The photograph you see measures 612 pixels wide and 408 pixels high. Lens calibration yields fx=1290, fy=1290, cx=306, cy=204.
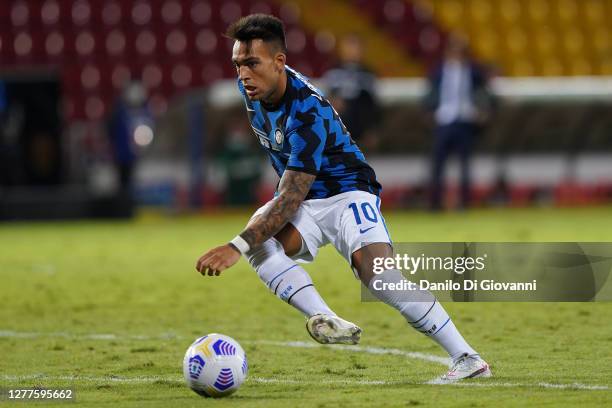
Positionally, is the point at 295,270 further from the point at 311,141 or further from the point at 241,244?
the point at 311,141

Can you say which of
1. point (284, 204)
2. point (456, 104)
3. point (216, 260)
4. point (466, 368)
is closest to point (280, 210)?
point (284, 204)

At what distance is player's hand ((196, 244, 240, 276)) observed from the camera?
16.6 feet

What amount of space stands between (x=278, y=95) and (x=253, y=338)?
2080 millimetres

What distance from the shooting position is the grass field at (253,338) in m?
5.32

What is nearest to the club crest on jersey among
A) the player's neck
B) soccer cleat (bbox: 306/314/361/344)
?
the player's neck

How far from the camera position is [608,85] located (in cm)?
2022

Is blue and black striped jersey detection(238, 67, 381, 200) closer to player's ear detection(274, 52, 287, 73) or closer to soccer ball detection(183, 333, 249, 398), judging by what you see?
player's ear detection(274, 52, 287, 73)

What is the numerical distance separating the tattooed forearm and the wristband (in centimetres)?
10

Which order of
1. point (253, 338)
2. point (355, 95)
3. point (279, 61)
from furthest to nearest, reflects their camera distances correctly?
point (355, 95) < point (253, 338) < point (279, 61)

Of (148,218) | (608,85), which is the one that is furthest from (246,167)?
(608,85)

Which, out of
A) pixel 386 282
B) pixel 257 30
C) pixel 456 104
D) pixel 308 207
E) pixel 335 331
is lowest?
pixel 335 331

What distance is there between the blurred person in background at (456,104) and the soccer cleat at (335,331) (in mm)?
11326

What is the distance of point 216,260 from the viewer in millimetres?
5082

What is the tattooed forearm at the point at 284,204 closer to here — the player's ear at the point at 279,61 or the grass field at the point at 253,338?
the player's ear at the point at 279,61
